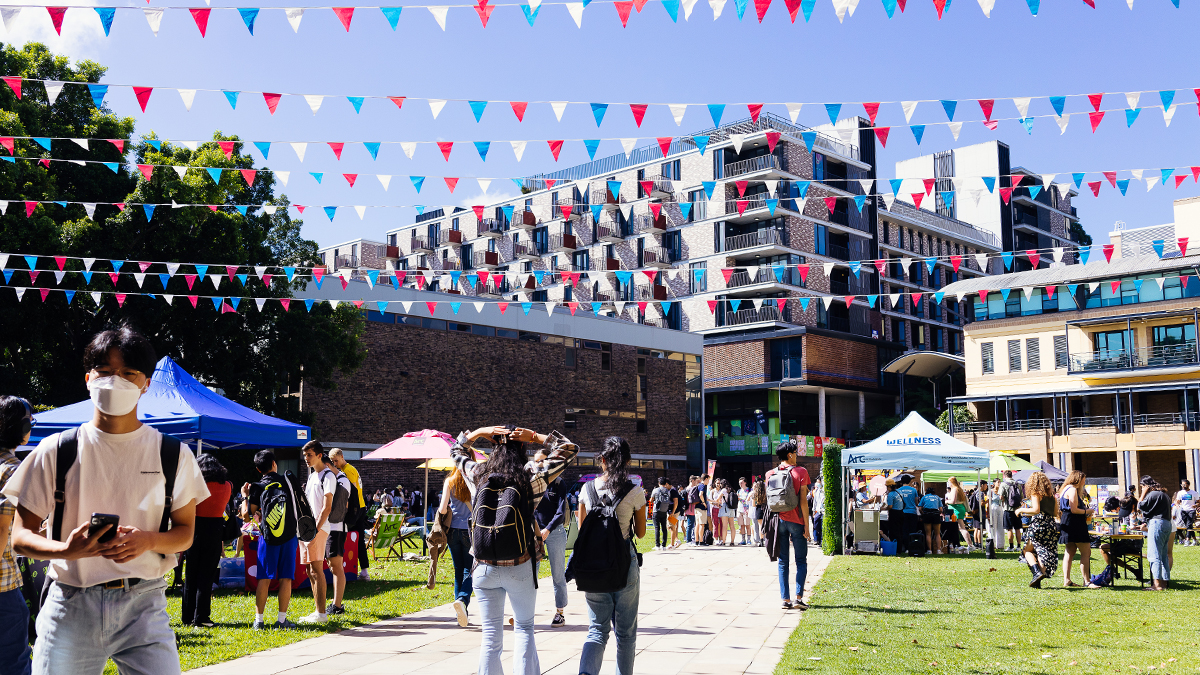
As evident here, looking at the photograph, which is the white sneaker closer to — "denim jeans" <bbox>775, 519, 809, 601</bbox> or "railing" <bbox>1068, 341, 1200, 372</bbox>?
"denim jeans" <bbox>775, 519, 809, 601</bbox>

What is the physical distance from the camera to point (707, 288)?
57.4 m

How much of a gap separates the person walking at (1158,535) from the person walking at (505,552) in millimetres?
9761

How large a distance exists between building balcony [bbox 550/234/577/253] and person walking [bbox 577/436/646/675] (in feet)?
189

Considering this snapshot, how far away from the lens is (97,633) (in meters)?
3.15

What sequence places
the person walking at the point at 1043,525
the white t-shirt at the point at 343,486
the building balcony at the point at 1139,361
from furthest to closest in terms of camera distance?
the building balcony at the point at 1139,361 → the person walking at the point at 1043,525 → the white t-shirt at the point at 343,486

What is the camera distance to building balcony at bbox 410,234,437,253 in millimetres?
71875

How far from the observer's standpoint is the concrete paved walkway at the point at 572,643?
7.25m

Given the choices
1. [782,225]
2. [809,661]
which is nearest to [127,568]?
[809,661]

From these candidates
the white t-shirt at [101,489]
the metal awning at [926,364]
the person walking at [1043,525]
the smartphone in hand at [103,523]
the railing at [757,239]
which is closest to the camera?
the smartphone in hand at [103,523]

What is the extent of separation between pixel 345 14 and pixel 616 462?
4.78 meters

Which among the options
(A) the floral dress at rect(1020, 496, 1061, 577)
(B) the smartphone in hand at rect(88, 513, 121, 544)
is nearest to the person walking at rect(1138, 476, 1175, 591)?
(A) the floral dress at rect(1020, 496, 1061, 577)

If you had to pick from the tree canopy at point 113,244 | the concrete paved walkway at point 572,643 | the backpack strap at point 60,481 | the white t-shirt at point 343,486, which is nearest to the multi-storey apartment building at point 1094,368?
the tree canopy at point 113,244

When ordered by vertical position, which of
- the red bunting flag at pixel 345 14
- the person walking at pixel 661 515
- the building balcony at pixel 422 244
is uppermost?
the building balcony at pixel 422 244

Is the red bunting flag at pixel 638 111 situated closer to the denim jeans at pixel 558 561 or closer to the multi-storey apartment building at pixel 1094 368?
the denim jeans at pixel 558 561
